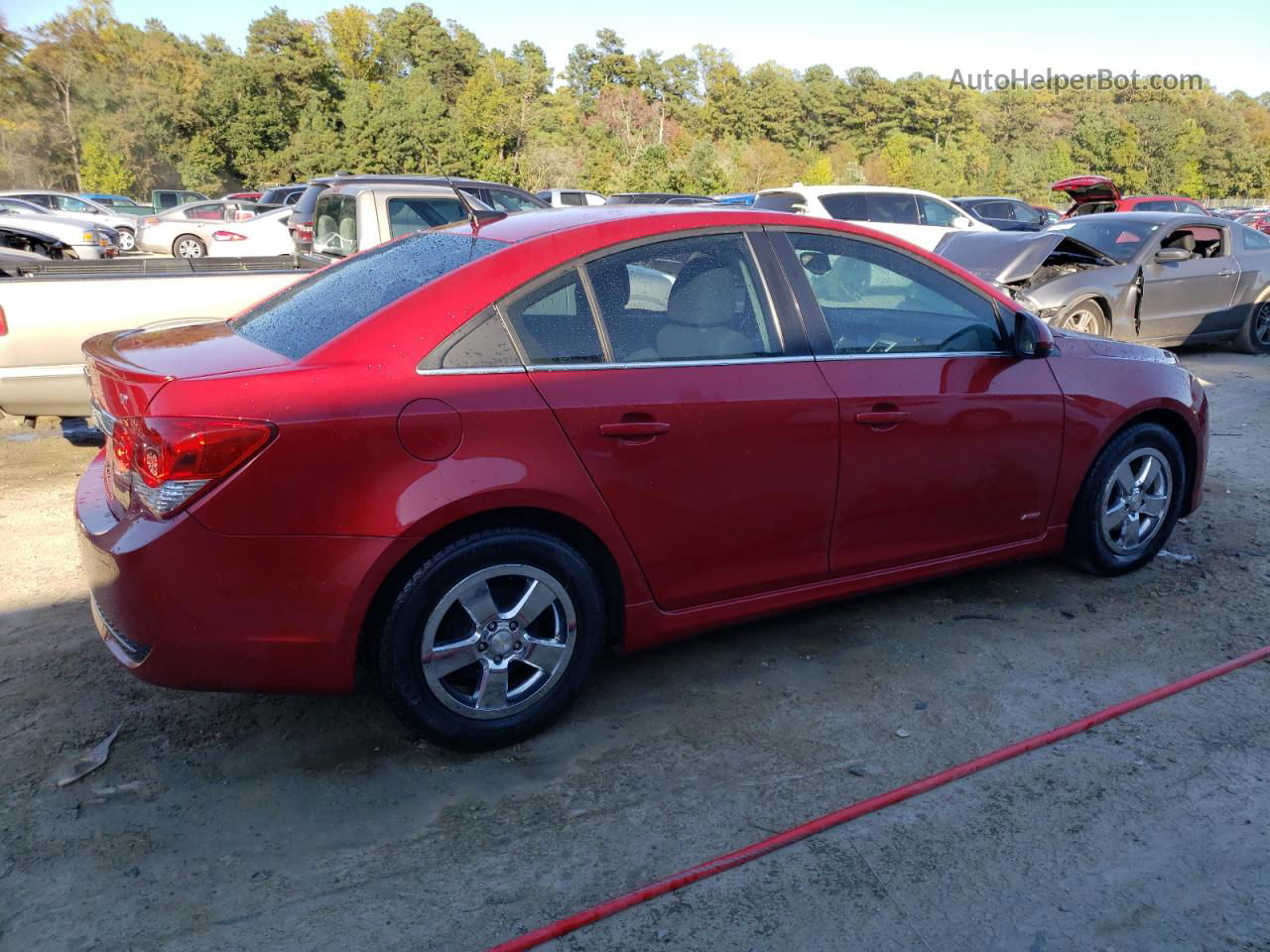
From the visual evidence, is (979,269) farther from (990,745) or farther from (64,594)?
(64,594)

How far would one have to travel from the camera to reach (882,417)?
12.1 feet

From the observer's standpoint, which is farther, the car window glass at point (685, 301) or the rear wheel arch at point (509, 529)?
the car window glass at point (685, 301)

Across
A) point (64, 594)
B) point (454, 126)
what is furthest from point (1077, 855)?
point (454, 126)

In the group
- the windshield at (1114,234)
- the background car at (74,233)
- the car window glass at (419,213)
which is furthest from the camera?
the background car at (74,233)

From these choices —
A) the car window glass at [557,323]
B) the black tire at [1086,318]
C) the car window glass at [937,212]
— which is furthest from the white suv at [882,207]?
the car window glass at [557,323]

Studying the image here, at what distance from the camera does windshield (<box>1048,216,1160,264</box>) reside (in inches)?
405

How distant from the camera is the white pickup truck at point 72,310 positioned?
586cm

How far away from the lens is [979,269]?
9.73 m

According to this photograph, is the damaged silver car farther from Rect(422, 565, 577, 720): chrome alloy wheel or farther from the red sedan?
Rect(422, 565, 577, 720): chrome alloy wheel

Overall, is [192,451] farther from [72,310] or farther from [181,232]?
[181,232]

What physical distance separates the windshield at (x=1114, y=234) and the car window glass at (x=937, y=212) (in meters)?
3.98

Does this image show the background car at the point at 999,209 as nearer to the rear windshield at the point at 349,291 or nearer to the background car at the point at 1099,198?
the background car at the point at 1099,198

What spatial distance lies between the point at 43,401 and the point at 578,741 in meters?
4.41

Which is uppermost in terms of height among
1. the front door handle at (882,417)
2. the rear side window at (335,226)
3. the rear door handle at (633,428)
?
the rear side window at (335,226)
